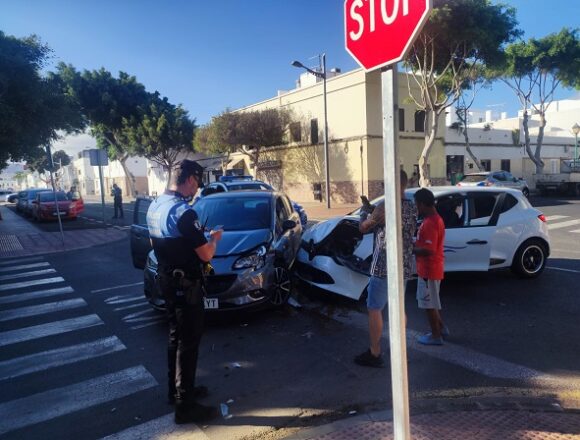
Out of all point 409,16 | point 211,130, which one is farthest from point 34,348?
point 211,130

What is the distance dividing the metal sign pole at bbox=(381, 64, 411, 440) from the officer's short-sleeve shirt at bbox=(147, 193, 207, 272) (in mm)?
1544

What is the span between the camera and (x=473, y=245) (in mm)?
6262

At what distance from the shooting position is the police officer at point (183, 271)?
310cm

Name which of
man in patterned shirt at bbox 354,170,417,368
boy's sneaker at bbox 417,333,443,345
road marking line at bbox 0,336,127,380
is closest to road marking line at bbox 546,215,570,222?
boy's sneaker at bbox 417,333,443,345

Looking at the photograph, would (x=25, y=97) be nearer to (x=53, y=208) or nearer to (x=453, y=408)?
(x=53, y=208)

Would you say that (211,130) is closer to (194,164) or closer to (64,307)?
(64,307)

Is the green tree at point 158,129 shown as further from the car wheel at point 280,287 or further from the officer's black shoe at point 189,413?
the officer's black shoe at point 189,413

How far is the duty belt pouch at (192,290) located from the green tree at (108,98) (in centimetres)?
3589

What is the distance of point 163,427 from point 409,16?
3.11 metres

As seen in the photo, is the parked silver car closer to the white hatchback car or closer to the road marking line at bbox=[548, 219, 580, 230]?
the road marking line at bbox=[548, 219, 580, 230]

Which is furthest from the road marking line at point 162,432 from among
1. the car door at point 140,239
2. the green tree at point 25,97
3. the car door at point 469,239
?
the green tree at point 25,97

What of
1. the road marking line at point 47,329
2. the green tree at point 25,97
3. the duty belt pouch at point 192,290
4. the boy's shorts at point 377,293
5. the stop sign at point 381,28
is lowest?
the road marking line at point 47,329

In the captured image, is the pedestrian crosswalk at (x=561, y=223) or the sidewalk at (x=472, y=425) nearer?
the sidewalk at (x=472, y=425)

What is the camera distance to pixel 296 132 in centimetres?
3023
